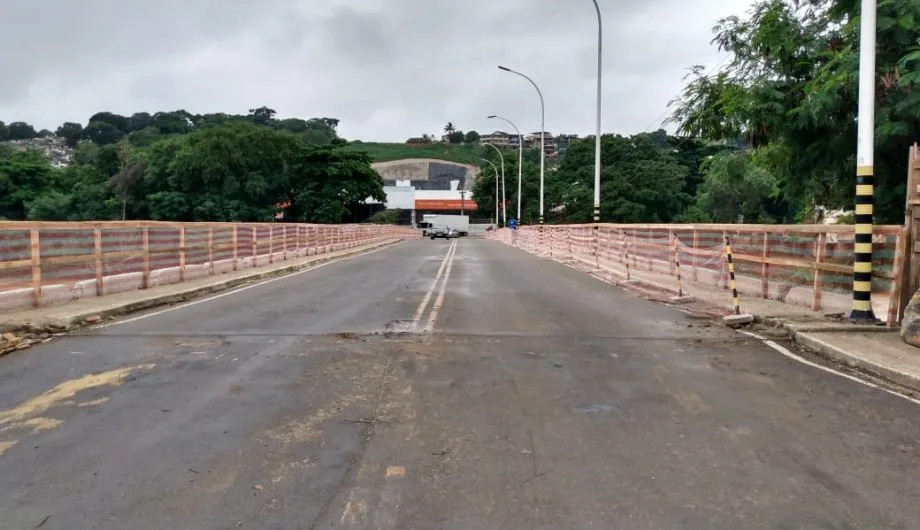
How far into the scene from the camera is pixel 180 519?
3666mm

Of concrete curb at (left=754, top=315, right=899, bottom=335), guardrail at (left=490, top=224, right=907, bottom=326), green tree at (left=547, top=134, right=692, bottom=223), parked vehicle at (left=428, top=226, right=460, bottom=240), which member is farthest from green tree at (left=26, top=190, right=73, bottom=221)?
concrete curb at (left=754, top=315, right=899, bottom=335)

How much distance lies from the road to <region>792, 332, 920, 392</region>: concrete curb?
473mm

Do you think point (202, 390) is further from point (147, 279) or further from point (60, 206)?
point (60, 206)

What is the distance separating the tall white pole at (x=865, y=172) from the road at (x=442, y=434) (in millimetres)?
1828

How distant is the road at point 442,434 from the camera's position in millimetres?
3795

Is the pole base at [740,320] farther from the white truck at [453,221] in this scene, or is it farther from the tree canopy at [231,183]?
the white truck at [453,221]

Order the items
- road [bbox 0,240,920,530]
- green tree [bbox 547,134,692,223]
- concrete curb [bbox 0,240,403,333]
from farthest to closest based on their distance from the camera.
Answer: green tree [bbox 547,134,692,223] < concrete curb [bbox 0,240,403,333] < road [bbox 0,240,920,530]

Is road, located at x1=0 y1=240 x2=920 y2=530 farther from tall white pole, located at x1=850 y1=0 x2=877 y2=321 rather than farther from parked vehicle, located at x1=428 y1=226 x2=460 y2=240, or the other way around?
parked vehicle, located at x1=428 y1=226 x2=460 y2=240

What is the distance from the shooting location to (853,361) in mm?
7508

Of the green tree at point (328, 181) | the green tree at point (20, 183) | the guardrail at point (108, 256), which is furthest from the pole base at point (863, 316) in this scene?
the green tree at point (20, 183)

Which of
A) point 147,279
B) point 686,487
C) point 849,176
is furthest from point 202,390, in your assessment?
point 849,176

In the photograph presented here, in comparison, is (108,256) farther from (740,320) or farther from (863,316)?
(863,316)

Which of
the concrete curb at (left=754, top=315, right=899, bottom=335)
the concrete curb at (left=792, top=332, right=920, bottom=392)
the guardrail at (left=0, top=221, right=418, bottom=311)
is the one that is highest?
the guardrail at (left=0, top=221, right=418, bottom=311)

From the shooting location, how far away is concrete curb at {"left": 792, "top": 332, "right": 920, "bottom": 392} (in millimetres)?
6648
